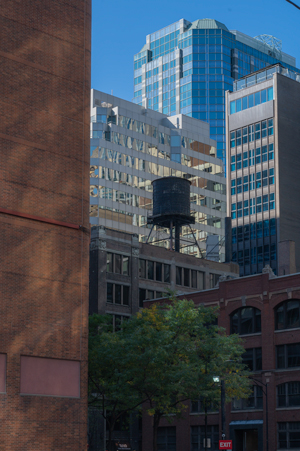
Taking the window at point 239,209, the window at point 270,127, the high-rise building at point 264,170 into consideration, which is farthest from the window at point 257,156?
the window at point 239,209

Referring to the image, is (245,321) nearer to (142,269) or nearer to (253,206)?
(142,269)

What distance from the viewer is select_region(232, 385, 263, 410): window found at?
62969 millimetres

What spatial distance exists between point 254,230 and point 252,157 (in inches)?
510

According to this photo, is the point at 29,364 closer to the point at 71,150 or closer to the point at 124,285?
the point at 71,150

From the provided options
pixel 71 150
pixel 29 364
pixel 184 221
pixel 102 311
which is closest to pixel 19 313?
pixel 29 364

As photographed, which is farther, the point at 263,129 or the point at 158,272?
the point at 263,129

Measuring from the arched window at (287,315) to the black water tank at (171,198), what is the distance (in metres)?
25.7

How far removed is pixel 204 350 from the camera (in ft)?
161

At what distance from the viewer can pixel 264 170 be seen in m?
124

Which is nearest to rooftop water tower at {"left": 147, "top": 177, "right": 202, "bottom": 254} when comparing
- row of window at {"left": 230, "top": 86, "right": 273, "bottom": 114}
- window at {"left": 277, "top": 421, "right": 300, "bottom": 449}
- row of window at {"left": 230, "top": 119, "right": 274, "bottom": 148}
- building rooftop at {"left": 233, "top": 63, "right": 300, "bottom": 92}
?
window at {"left": 277, "top": 421, "right": 300, "bottom": 449}

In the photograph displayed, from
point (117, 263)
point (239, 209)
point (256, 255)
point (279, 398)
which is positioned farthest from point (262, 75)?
point (279, 398)

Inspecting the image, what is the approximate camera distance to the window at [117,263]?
75.4 meters

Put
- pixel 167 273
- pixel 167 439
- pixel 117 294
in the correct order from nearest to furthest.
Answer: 1. pixel 167 439
2. pixel 117 294
3. pixel 167 273

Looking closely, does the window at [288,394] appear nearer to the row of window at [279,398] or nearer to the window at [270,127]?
the row of window at [279,398]
